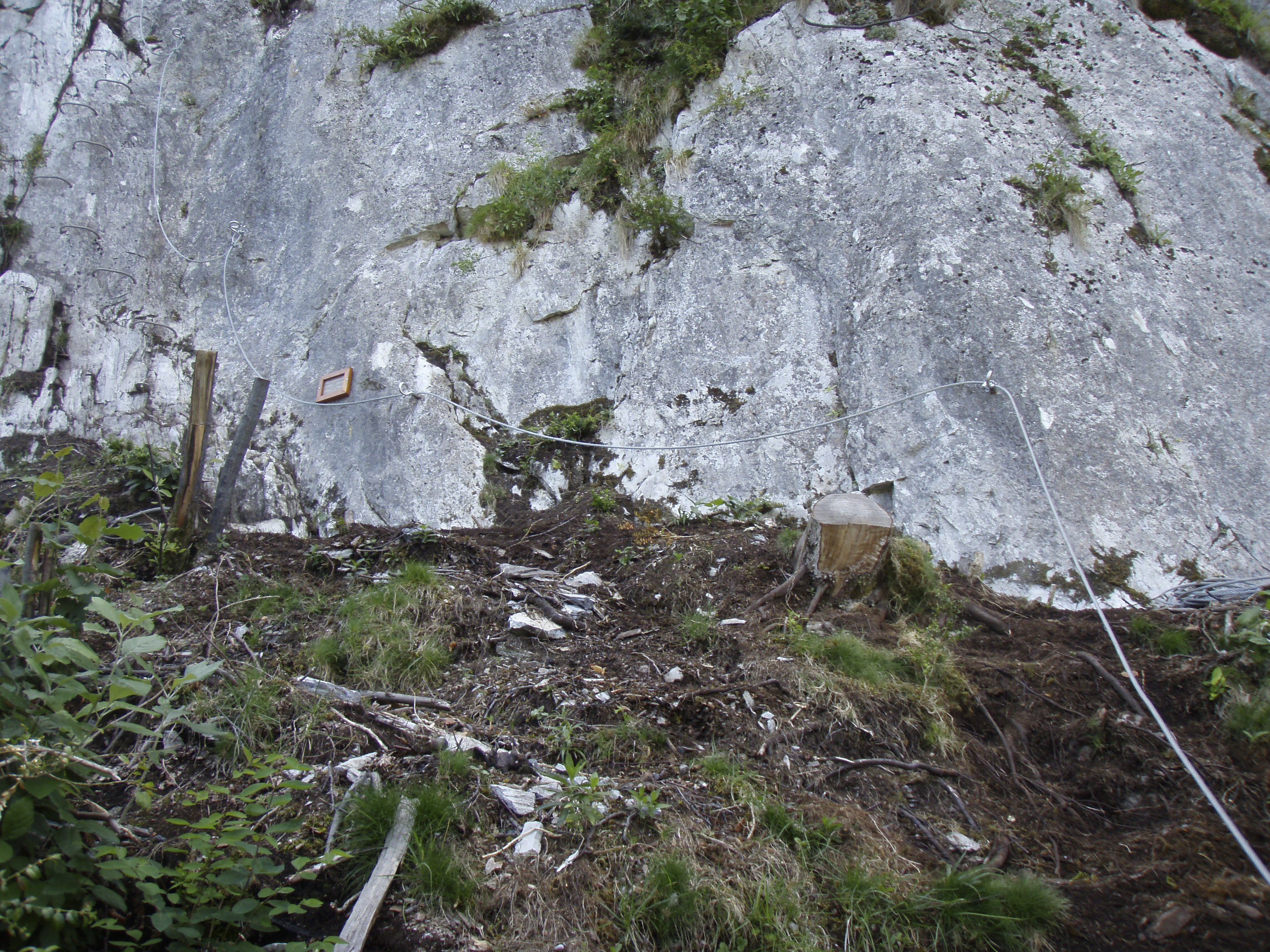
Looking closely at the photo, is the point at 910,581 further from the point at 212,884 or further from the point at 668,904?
the point at 212,884

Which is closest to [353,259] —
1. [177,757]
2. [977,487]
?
[177,757]

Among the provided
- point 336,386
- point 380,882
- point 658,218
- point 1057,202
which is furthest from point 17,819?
point 1057,202

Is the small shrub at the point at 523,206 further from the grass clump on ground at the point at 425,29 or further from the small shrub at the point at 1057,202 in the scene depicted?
the small shrub at the point at 1057,202

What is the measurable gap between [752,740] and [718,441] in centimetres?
290

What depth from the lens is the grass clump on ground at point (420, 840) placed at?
8.36 ft

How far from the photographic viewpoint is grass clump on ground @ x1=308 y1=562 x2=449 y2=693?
149 inches

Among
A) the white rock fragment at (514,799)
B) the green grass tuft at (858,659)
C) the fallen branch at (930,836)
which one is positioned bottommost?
the fallen branch at (930,836)

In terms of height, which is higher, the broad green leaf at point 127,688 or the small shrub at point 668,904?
the broad green leaf at point 127,688

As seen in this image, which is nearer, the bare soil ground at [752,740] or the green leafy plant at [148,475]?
the bare soil ground at [752,740]

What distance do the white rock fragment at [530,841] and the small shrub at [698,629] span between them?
1606 mm

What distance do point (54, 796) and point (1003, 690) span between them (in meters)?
3.78

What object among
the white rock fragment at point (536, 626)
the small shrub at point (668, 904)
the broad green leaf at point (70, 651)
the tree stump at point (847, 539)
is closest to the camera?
the broad green leaf at point (70, 651)

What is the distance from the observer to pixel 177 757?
3.21 meters

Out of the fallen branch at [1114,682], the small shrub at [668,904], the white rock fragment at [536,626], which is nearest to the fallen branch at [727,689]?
the white rock fragment at [536,626]
